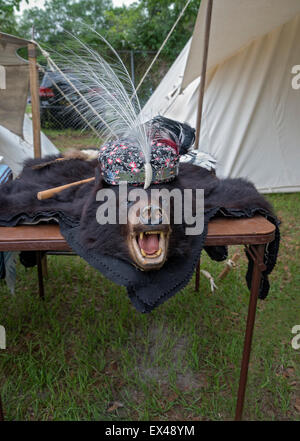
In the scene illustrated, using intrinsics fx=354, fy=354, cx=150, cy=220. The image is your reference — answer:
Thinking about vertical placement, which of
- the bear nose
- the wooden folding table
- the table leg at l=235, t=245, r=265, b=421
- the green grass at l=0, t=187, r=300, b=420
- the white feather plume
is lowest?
the green grass at l=0, t=187, r=300, b=420

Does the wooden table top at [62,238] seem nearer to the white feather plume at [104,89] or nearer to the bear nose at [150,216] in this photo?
the bear nose at [150,216]

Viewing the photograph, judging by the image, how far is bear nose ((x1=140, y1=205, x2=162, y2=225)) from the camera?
3.13 feet

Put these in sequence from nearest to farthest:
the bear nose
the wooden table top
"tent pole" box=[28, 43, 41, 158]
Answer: the bear nose < the wooden table top < "tent pole" box=[28, 43, 41, 158]

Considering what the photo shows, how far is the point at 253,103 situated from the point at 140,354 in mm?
3143

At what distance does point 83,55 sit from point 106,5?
1130 cm

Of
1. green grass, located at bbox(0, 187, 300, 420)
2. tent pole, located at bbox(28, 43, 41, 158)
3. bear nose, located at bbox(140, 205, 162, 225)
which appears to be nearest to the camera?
bear nose, located at bbox(140, 205, 162, 225)

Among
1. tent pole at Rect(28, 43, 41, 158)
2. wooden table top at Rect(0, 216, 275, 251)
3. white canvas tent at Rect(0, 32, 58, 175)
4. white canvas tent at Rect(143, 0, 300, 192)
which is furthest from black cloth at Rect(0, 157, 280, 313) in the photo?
white canvas tent at Rect(143, 0, 300, 192)

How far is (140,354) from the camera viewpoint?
186 centimetres

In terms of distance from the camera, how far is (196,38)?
3.05 meters

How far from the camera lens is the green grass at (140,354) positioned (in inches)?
61.5

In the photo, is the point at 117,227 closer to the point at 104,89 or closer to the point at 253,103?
the point at 104,89

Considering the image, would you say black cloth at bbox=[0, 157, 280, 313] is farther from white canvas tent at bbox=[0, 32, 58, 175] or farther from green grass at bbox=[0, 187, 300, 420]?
white canvas tent at bbox=[0, 32, 58, 175]
